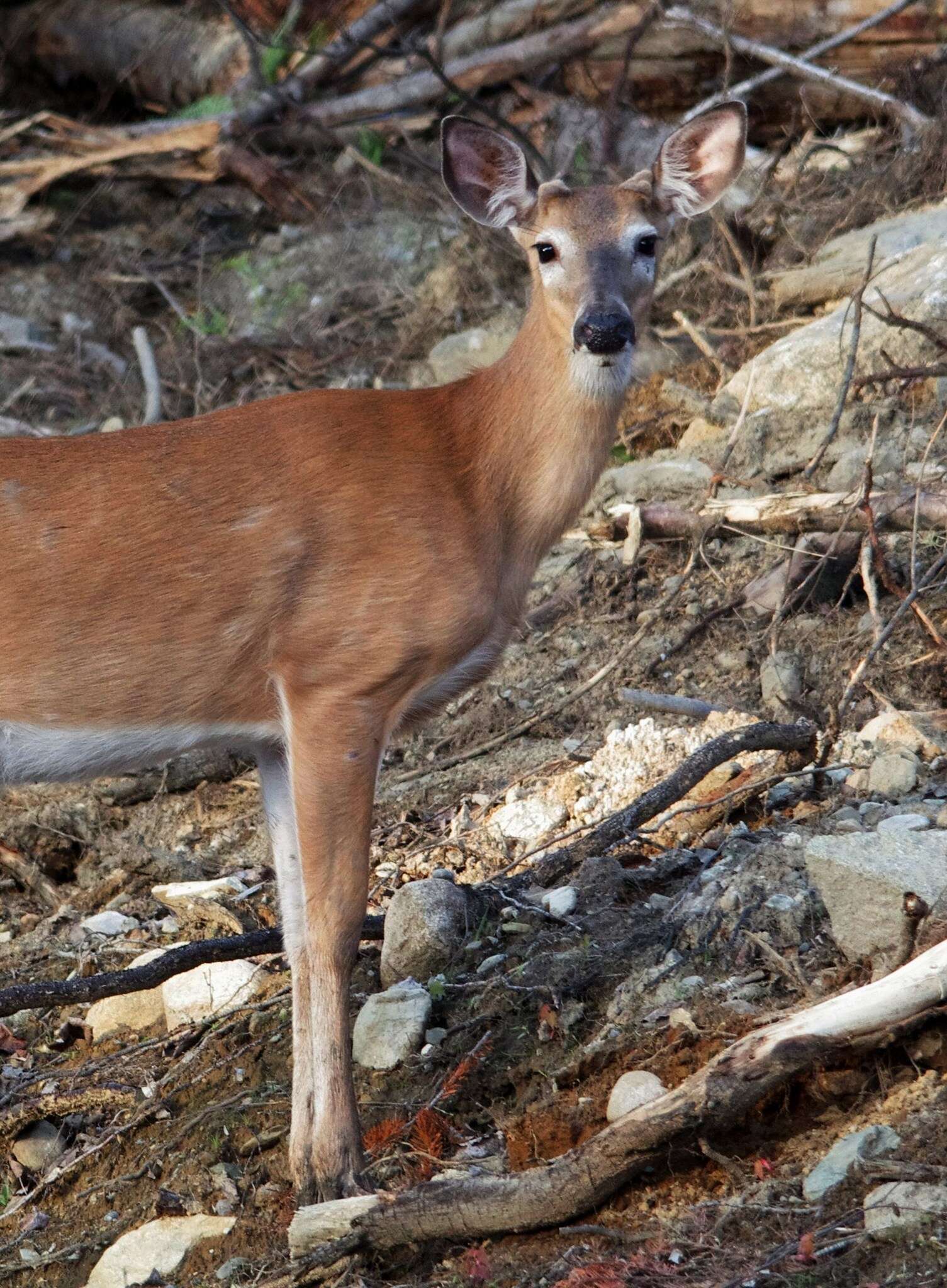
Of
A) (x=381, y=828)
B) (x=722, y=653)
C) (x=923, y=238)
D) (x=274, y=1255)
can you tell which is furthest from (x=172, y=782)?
(x=923, y=238)

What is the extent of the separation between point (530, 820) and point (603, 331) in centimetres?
214

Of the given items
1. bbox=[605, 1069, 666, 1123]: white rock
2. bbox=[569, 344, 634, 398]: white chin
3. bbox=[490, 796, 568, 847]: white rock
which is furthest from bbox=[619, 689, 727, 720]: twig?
bbox=[605, 1069, 666, 1123]: white rock

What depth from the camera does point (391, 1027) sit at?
4.99 m

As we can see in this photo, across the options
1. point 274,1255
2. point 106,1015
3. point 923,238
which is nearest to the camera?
point 274,1255

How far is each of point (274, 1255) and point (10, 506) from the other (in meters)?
2.32

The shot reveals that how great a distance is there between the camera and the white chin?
508cm

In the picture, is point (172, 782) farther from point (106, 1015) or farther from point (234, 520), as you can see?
point (234, 520)

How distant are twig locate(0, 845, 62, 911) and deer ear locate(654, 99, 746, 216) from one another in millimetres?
3767

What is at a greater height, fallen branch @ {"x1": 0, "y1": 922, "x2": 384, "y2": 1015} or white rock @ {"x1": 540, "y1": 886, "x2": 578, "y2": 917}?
fallen branch @ {"x1": 0, "y1": 922, "x2": 384, "y2": 1015}

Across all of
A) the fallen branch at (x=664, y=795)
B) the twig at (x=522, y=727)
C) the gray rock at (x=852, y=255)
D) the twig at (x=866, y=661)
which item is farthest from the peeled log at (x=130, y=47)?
the fallen branch at (x=664, y=795)

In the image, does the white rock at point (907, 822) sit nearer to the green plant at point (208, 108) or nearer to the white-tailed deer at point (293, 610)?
the white-tailed deer at point (293, 610)

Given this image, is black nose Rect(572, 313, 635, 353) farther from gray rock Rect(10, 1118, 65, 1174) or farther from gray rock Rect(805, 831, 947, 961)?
gray rock Rect(10, 1118, 65, 1174)

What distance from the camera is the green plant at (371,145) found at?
38.2ft

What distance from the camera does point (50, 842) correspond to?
6.86m
